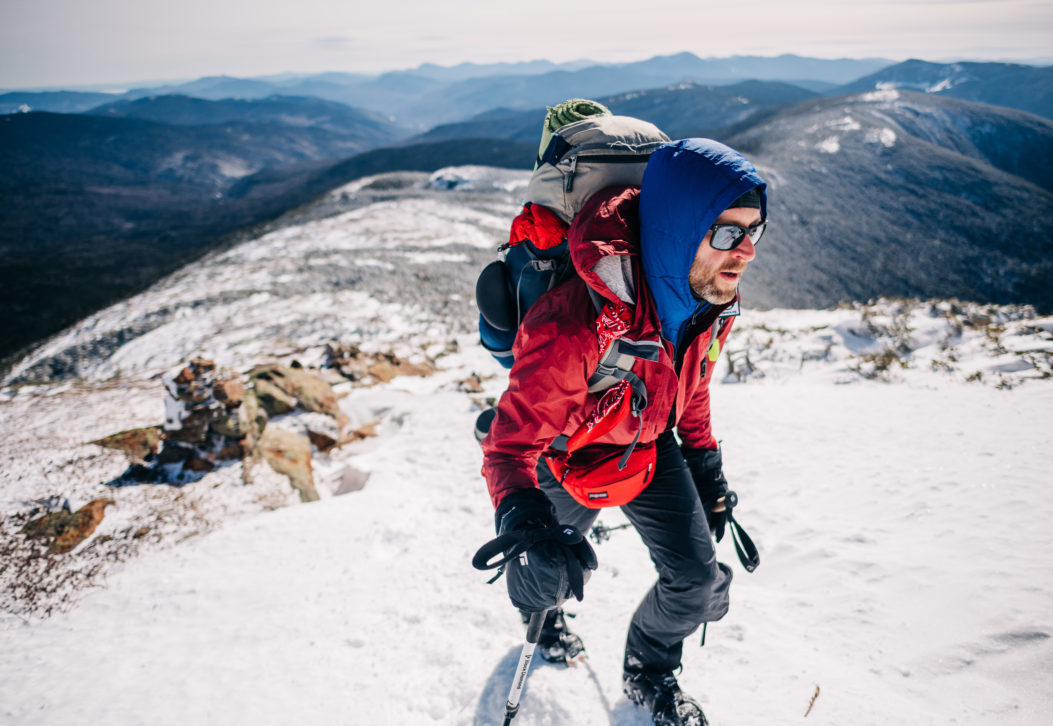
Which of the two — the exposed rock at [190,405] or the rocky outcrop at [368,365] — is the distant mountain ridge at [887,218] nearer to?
the rocky outcrop at [368,365]

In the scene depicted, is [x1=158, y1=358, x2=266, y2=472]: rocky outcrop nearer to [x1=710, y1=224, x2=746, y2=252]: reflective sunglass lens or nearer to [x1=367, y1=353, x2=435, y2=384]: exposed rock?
[x1=367, y1=353, x2=435, y2=384]: exposed rock

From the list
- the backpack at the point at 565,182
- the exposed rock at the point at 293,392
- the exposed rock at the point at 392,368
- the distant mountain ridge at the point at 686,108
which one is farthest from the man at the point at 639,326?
the distant mountain ridge at the point at 686,108

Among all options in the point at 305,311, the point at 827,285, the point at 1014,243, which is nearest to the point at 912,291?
the point at 827,285

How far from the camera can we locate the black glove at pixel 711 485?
2723mm

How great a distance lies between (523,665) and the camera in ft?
7.51

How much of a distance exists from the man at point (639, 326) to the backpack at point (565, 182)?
0.13 m

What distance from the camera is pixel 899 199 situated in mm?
36500

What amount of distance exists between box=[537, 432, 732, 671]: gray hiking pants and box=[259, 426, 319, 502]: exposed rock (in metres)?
3.52

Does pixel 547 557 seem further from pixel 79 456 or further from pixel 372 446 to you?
pixel 79 456

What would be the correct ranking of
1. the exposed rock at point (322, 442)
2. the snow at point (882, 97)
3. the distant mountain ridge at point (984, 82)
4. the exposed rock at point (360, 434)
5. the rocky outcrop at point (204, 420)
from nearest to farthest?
1. the rocky outcrop at point (204, 420)
2. the exposed rock at point (322, 442)
3. the exposed rock at point (360, 434)
4. the snow at point (882, 97)
5. the distant mountain ridge at point (984, 82)

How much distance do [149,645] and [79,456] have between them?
10.5 ft

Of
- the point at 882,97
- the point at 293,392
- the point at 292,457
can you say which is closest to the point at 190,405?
the point at 292,457

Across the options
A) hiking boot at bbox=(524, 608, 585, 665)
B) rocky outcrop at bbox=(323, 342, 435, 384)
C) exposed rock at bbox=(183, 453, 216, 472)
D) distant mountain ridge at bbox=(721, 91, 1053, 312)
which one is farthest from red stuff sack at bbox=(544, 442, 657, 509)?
distant mountain ridge at bbox=(721, 91, 1053, 312)

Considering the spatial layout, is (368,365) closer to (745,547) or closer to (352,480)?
(352,480)
